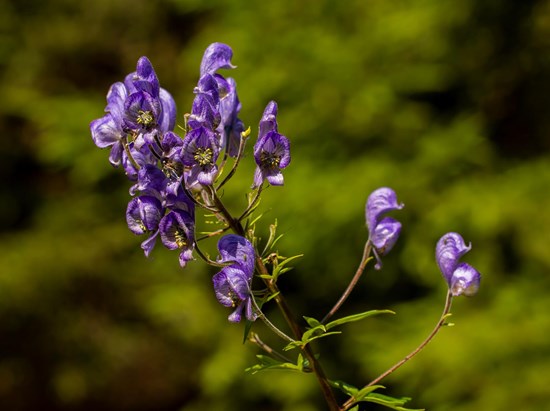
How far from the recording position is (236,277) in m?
1.38

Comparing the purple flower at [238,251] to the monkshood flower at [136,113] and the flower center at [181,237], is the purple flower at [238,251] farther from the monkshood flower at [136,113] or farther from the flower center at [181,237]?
the monkshood flower at [136,113]

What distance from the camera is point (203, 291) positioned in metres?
6.43

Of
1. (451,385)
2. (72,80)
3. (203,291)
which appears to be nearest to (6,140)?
(72,80)

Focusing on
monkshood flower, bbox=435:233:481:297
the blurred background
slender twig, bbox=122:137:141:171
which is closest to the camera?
slender twig, bbox=122:137:141:171

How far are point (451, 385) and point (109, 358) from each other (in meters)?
3.80

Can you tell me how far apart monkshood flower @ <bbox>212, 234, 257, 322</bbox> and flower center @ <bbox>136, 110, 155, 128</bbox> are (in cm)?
25

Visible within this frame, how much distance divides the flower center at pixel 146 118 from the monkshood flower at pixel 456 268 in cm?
67

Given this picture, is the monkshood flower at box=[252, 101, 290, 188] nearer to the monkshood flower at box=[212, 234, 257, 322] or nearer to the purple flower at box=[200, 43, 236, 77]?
the monkshood flower at box=[212, 234, 257, 322]

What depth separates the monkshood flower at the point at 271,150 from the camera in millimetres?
1421

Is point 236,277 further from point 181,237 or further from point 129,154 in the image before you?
point 129,154

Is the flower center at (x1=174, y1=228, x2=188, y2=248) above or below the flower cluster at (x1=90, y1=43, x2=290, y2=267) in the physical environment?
below

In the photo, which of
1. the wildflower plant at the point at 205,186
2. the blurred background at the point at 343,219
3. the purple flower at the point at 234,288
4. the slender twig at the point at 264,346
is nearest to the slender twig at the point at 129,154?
the wildflower plant at the point at 205,186

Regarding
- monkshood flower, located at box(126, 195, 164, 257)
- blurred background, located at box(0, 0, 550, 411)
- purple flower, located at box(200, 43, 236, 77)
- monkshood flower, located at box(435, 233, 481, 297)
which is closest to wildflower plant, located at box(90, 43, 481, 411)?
monkshood flower, located at box(126, 195, 164, 257)

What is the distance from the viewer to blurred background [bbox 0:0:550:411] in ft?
17.0
